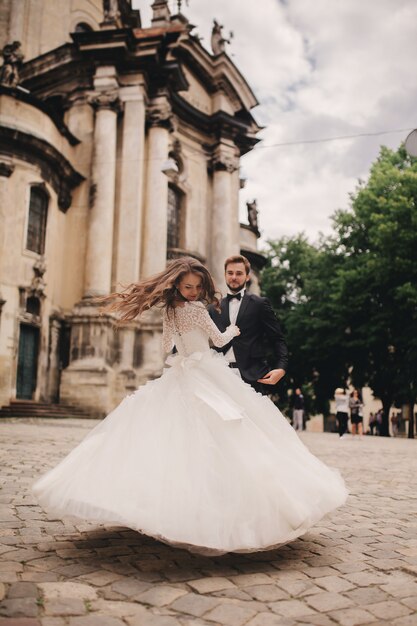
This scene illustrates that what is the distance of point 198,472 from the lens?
3.39m

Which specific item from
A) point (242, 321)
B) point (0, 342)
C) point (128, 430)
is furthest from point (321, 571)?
point (0, 342)

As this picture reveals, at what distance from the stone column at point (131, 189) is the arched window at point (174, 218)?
10.8 ft

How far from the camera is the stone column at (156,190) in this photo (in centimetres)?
2312

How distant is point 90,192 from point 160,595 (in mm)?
21132

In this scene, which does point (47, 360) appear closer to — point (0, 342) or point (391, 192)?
point (0, 342)

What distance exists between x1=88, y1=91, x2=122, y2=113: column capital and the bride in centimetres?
2060

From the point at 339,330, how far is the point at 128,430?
83.4 ft

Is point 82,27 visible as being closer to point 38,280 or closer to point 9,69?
point 9,69

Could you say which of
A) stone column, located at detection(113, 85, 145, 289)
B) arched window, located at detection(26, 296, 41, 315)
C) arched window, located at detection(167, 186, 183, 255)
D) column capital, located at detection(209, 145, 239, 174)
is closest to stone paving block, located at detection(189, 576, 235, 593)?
arched window, located at detection(26, 296, 41, 315)

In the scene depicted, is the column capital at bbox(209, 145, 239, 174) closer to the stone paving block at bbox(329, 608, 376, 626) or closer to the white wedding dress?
the white wedding dress

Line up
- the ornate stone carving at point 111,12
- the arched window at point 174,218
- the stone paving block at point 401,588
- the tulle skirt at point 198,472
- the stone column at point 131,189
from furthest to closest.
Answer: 1. the arched window at point 174,218
2. the ornate stone carving at point 111,12
3. the stone column at point 131,189
4. the tulle skirt at point 198,472
5. the stone paving block at point 401,588

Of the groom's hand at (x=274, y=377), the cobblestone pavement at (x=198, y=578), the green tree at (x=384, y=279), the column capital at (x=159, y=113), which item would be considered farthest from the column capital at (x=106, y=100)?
the groom's hand at (x=274, y=377)

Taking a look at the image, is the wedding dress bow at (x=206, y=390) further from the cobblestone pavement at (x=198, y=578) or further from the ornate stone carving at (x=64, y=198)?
the ornate stone carving at (x=64, y=198)

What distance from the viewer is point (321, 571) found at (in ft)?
11.1
